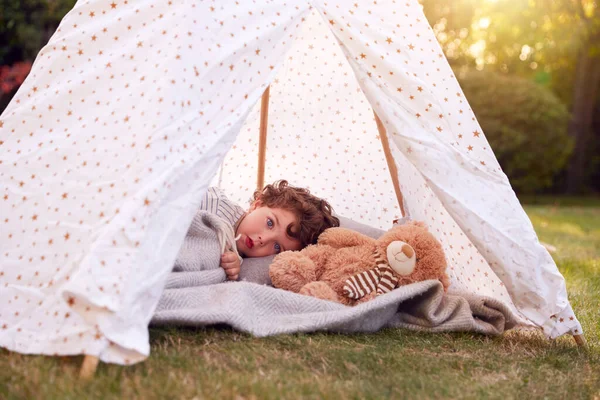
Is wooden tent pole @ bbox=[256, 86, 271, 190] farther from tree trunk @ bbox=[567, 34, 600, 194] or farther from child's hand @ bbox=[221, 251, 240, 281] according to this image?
tree trunk @ bbox=[567, 34, 600, 194]

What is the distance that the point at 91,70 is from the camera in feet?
7.75

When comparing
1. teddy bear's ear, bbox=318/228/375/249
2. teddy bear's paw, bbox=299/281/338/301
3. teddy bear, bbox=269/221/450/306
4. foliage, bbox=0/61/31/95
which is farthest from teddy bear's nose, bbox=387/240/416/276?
foliage, bbox=0/61/31/95

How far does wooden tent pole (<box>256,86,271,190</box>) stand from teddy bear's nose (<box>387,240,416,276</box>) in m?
1.46

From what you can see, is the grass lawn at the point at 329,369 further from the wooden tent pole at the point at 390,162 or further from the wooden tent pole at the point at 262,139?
the wooden tent pole at the point at 262,139

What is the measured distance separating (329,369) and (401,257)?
2.63 feet

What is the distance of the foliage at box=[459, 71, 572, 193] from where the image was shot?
35.9 feet

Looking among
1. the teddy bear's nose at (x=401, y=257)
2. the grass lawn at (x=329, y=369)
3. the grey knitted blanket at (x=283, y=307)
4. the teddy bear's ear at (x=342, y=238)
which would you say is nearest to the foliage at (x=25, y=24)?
the grey knitted blanket at (x=283, y=307)

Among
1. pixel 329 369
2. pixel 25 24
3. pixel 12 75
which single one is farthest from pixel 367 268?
pixel 25 24

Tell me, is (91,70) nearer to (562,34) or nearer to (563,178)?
(562,34)

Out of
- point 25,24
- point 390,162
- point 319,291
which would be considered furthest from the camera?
point 25,24

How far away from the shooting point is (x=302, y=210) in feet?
10.0

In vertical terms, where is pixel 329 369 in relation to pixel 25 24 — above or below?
below

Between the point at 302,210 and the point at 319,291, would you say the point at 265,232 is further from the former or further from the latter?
the point at 319,291

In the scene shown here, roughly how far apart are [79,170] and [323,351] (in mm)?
988
